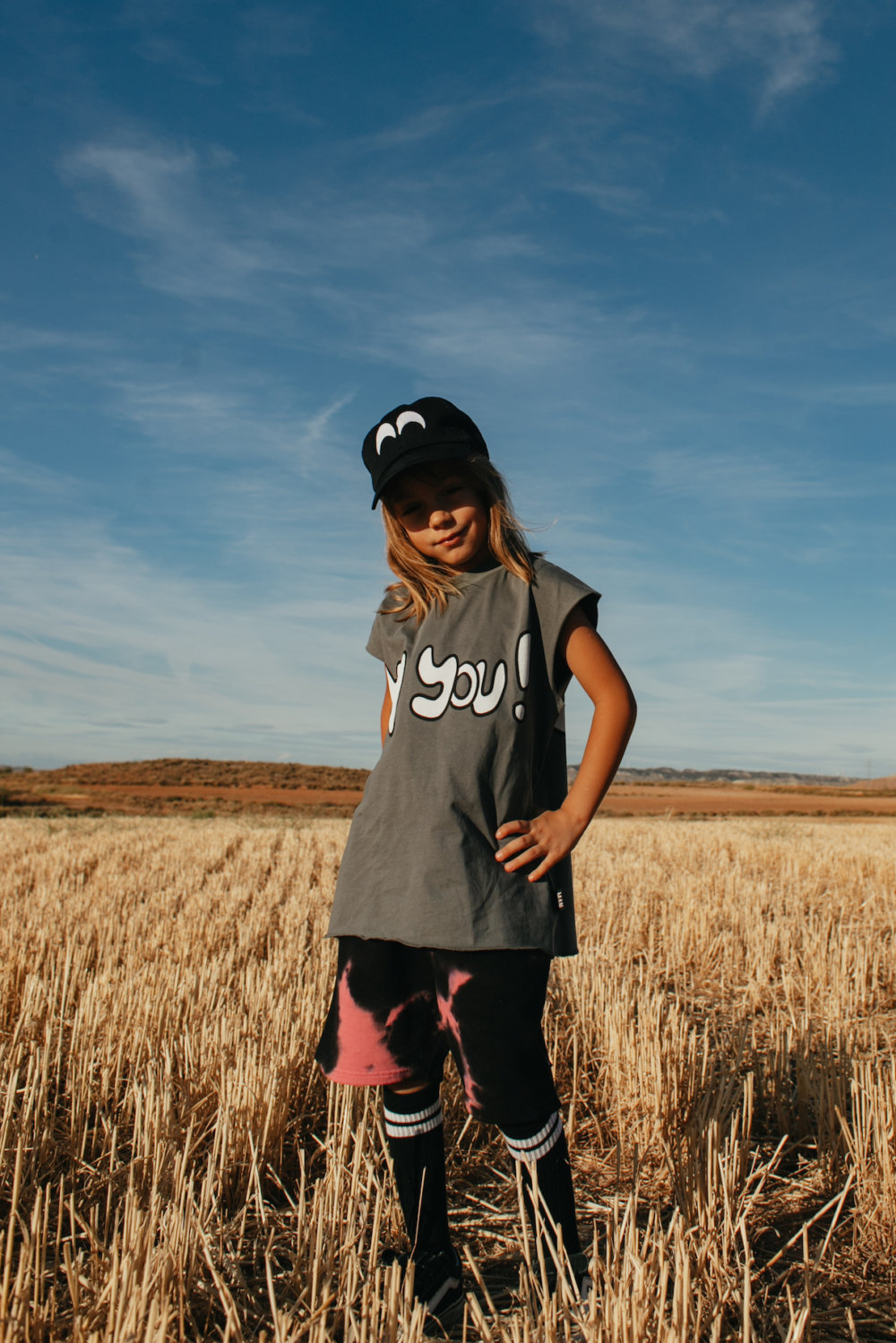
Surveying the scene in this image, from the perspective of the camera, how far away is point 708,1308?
1887 millimetres

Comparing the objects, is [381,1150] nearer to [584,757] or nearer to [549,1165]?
[549,1165]

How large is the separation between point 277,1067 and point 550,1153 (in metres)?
1.27

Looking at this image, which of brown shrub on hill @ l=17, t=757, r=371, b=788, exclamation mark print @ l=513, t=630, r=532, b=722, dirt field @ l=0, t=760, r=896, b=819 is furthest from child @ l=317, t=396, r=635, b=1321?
brown shrub on hill @ l=17, t=757, r=371, b=788

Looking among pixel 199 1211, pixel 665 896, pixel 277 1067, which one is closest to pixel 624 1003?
pixel 277 1067

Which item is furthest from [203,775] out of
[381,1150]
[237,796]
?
[381,1150]

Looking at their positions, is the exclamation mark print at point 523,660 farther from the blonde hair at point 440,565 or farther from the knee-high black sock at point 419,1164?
A: the knee-high black sock at point 419,1164

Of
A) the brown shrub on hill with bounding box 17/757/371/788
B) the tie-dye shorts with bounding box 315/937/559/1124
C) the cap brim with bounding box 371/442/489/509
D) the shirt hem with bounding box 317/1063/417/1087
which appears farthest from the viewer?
the brown shrub on hill with bounding box 17/757/371/788

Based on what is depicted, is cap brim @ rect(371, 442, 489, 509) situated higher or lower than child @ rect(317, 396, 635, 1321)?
higher

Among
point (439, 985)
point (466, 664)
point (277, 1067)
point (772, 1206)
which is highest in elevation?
point (466, 664)

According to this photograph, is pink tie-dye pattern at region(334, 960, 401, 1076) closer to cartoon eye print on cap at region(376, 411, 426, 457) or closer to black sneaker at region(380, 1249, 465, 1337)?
black sneaker at region(380, 1249, 465, 1337)

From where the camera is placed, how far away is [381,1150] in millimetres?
2627

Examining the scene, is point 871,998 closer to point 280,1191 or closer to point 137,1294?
point 280,1191

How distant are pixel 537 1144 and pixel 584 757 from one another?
33.4 inches

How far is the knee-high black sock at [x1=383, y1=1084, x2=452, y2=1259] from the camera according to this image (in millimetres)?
2004
